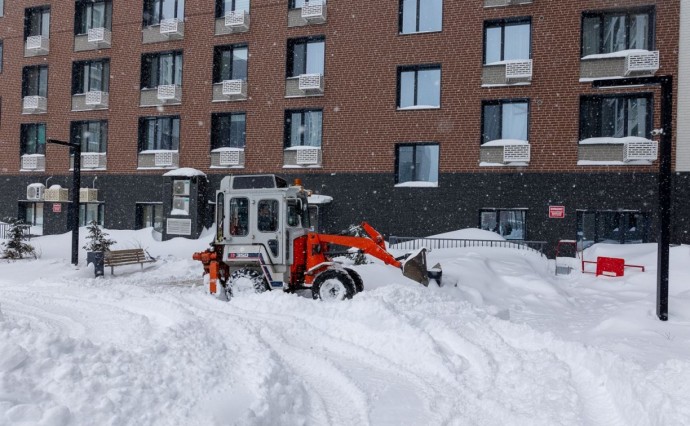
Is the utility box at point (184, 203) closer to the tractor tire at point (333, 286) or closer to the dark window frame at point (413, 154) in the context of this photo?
the dark window frame at point (413, 154)

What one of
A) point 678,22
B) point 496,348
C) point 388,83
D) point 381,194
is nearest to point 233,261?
point 496,348

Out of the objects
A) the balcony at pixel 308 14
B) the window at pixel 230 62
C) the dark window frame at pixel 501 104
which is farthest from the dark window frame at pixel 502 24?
the window at pixel 230 62

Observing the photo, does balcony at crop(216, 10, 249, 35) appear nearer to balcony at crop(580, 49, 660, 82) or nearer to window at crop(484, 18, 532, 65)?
window at crop(484, 18, 532, 65)

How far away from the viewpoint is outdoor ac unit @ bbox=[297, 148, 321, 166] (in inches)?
842

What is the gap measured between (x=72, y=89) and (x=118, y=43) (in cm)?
A: 359

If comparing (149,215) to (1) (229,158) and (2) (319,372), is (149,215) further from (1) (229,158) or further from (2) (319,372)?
(2) (319,372)

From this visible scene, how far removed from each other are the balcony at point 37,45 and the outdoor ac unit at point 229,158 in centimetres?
1223

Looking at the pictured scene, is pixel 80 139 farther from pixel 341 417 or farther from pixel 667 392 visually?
pixel 667 392

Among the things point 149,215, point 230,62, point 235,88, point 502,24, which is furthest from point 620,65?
point 149,215

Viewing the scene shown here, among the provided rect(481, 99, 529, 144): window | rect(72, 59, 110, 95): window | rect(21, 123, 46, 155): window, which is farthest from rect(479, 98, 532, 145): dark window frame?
rect(21, 123, 46, 155): window

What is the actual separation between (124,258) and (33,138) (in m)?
15.8

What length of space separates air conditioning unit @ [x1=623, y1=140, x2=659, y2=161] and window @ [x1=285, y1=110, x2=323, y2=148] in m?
12.2

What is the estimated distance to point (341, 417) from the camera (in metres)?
4.55

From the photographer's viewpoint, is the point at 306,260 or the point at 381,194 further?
the point at 381,194
